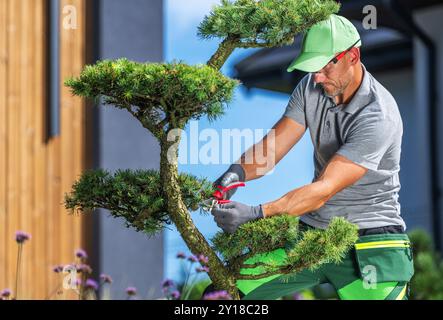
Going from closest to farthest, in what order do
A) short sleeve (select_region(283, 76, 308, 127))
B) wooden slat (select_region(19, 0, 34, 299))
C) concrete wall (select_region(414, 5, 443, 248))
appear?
short sleeve (select_region(283, 76, 308, 127)) → wooden slat (select_region(19, 0, 34, 299)) → concrete wall (select_region(414, 5, 443, 248))

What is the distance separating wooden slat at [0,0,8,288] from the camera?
4.54 meters

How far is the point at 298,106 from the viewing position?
221cm

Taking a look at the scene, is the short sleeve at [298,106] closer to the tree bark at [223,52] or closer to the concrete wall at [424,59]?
the tree bark at [223,52]

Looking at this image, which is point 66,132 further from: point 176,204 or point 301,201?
point 301,201

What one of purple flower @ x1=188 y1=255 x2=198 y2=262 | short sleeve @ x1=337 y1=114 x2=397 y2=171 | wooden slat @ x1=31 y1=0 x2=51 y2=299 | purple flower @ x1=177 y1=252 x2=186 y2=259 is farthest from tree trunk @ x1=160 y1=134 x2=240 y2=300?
wooden slat @ x1=31 y1=0 x2=51 y2=299

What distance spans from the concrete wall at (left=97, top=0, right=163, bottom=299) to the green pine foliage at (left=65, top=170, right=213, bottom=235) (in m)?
2.63

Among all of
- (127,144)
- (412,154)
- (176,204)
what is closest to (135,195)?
(176,204)

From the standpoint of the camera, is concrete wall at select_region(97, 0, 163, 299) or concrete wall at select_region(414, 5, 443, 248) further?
concrete wall at select_region(414, 5, 443, 248)

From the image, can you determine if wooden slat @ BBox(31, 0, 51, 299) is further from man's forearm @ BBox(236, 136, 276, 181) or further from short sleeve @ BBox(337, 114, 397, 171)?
short sleeve @ BBox(337, 114, 397, 171)

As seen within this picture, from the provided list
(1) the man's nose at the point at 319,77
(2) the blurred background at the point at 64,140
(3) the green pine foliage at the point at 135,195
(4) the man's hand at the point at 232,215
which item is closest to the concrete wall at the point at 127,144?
(2) the blurred background at the point at 64,140

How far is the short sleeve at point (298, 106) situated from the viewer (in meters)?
2.20

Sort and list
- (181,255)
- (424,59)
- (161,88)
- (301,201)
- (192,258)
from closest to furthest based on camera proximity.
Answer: (161,88), (301,201), (192,258), (181,255), (424,59)

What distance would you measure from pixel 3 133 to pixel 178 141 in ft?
9.53

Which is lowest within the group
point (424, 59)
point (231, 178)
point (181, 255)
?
point (181, 255)
